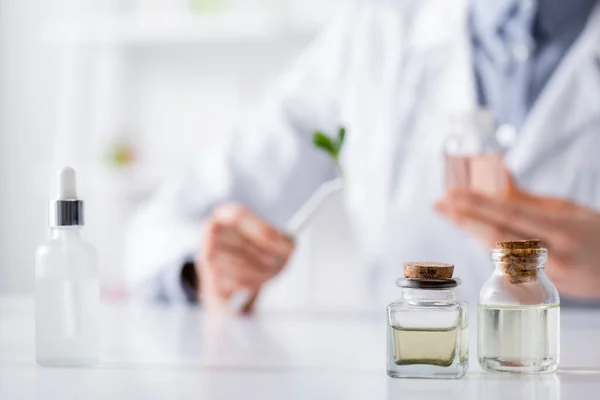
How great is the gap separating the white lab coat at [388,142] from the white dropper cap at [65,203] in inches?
27.5

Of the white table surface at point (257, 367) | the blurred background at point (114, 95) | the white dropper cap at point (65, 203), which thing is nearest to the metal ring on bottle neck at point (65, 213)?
the white dropper cap at point (65, 203)

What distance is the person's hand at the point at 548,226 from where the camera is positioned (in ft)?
3.27

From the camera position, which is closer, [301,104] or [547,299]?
[547,299]

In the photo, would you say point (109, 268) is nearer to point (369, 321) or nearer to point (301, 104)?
point (301, 104)

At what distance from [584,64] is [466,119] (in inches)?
18.6

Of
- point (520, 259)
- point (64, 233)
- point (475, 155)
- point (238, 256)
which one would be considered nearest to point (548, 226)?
point (475, 155)

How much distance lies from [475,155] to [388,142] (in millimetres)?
561

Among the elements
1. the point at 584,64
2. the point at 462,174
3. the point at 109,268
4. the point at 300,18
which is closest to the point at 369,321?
the point at 462,174

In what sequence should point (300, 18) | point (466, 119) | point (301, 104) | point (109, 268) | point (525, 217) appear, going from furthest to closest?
point (109, 268) < point (300, 18) < point (301, 104) < point (525, 217) < point (466, 119)

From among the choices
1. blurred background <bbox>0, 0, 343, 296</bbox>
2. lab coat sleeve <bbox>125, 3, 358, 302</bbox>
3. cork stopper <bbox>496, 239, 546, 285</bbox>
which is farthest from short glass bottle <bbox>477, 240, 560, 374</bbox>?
blurred background <bbox>0, 0, 343, 296</bbox>

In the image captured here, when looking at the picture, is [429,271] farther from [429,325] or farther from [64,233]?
[64,233]

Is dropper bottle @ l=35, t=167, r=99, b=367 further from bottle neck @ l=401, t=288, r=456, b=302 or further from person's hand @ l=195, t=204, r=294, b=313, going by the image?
person's hand @ l=195, t=204, r=294, b=313

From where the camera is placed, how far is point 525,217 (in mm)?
1064

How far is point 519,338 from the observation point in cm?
57
